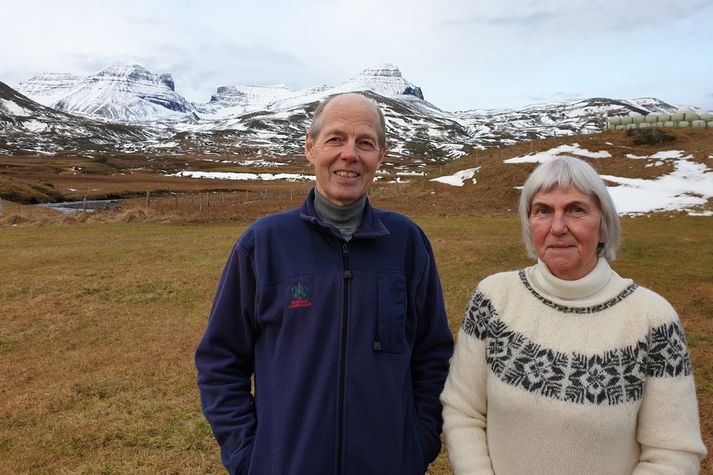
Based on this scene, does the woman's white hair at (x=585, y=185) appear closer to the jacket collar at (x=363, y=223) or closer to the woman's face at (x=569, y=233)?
the woman's face at (x=569, y=233)

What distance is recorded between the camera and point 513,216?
92.6 feet

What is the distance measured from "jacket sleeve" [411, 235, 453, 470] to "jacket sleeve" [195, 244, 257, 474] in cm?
91

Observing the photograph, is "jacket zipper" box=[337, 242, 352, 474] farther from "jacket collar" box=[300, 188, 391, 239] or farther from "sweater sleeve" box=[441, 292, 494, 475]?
→ "sweater sleeve" box=[441, 292, 494, 475]

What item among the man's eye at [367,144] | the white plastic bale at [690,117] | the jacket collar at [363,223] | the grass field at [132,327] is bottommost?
the grass field at [132,327]

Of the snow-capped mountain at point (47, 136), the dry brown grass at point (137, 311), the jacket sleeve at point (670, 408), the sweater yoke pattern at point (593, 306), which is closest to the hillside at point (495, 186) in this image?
the dry brown grass at point (137, 311)

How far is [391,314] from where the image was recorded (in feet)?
8.15

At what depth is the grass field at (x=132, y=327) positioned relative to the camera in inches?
227

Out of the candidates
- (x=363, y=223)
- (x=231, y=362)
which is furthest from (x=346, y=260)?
(x=231, y=362)

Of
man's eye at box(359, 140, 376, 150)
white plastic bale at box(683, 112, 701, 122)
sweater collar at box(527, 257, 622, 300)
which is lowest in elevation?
sweater collar at box(527, 257, 622, 300)

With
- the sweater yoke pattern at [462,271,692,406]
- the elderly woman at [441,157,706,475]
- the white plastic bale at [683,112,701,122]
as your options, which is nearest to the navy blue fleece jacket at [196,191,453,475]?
the elderly woman at [441,157,706,475]

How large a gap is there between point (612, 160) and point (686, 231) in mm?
17584

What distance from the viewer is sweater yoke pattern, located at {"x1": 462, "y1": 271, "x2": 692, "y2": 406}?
83.6 inches

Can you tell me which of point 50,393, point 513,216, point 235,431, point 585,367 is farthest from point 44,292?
point 513,216

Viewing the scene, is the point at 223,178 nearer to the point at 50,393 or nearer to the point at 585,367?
the point at 50,393
